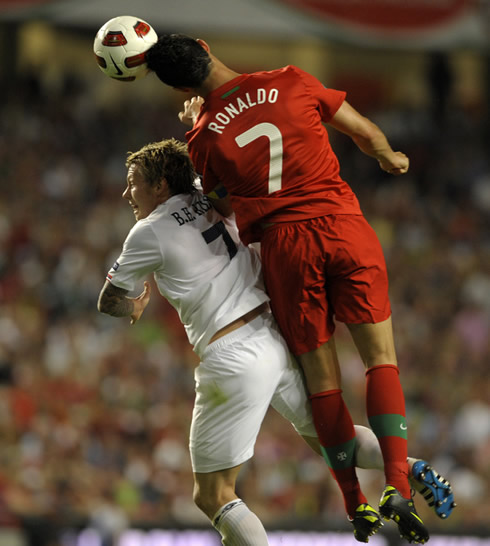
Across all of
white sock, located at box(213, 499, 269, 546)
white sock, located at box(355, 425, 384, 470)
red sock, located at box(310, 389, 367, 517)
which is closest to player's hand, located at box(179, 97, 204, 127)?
red sock, located at box(310, 389, 367, 517)

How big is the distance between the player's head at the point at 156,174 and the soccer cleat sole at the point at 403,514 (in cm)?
148

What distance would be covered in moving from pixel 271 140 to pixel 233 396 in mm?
1005

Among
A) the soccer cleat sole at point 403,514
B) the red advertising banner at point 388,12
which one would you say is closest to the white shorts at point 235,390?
the soccer cleat sole at point 403,514

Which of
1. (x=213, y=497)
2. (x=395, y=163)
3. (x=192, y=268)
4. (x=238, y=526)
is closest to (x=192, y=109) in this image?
(x=192, y=268)

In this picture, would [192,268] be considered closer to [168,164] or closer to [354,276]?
[168,164]

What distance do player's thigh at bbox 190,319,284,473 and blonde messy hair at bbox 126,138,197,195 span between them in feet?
2.18

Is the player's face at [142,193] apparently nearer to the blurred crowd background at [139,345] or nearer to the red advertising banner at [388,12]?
the blurred crowd background at [139,345]

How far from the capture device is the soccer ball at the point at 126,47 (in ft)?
11.9

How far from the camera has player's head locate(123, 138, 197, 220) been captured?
385cm

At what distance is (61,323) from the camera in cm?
960

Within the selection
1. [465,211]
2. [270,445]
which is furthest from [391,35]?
[270,445]

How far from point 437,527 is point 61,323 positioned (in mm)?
4238

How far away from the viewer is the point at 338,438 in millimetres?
3793

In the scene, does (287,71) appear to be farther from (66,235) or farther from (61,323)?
(66,235)
